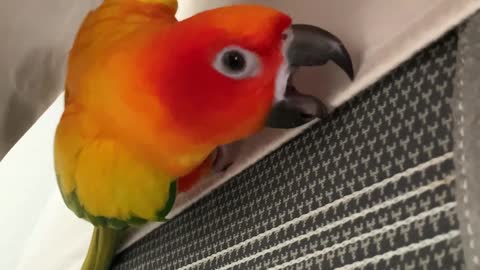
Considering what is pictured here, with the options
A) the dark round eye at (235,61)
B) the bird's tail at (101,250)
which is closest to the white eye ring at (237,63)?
the dark round eye at (235,61)

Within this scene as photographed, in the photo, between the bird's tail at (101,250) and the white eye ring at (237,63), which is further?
the bird's tail at (101,250)

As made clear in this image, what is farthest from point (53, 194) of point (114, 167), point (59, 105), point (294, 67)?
point (294, 67)

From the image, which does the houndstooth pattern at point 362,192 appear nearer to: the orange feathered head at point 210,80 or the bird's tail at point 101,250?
the orange feathered head at point 210,80

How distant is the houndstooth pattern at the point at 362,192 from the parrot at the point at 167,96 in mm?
34

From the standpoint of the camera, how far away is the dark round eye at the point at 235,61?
0.43 meters

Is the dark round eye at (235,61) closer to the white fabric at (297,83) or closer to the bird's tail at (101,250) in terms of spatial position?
the white fabric at (297,83)

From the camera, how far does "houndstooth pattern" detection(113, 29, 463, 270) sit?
1.30ft

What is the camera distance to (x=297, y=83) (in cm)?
50

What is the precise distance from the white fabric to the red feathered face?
0.07 metres

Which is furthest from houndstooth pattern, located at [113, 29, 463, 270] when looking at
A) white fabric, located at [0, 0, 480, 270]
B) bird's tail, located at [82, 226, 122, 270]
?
bird's tail, located at [82, 226, 122, 270]

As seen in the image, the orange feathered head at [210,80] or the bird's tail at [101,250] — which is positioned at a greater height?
the orange feathered head at [210,80]

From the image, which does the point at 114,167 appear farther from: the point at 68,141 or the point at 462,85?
the point at 462,85

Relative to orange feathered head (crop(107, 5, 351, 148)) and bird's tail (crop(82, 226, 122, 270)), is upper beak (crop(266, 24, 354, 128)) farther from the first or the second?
bird's tail (crop(82, 226, 122, 270))

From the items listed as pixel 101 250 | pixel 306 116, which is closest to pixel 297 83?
pixel 306 116
